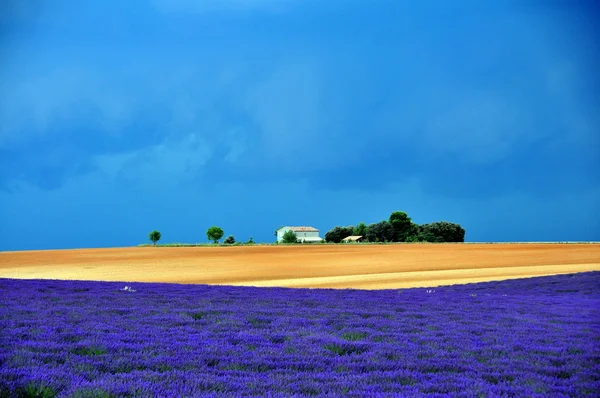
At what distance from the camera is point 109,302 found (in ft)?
59.8

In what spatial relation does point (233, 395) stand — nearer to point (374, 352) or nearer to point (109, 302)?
point (374, 352)

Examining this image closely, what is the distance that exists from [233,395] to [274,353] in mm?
3155

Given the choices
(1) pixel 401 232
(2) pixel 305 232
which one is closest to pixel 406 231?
(1) pixel 401 232

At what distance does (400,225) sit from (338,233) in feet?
62.4

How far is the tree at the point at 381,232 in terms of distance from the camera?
4407 inches

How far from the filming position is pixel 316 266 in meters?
52.5

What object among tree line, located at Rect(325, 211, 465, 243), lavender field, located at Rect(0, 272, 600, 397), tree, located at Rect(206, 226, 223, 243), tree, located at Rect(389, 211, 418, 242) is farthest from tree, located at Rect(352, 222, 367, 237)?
lavender field, located at Rect(0, 272, 600, 397)

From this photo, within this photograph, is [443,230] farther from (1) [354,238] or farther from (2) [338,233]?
(2) [338,233]

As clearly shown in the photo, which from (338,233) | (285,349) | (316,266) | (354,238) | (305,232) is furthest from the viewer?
(305,232)

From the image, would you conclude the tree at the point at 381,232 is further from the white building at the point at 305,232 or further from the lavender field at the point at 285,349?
the lavender field at the point at 285,349

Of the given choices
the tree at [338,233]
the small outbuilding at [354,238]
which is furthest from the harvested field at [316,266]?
the tree at [338,233]

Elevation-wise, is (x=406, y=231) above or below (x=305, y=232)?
below

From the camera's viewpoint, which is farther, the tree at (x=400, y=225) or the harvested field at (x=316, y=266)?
the tree at (x=400, y=225)

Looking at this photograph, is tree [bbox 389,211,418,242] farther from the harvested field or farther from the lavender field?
the lavender field
